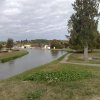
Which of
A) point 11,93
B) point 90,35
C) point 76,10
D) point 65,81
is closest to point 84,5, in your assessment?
point 76,10

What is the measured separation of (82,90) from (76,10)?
1197 inches

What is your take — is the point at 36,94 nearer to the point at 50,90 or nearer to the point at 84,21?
the point at 50,90

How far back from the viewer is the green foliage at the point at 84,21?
4044cm

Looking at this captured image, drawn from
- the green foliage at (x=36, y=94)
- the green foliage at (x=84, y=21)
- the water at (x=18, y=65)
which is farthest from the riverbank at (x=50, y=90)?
the green foliage at (x=84, y=21)

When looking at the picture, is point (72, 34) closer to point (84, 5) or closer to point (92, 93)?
point (84, 5)

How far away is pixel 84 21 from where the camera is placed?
40.4m

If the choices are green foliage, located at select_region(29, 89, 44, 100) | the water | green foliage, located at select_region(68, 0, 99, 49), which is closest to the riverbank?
green foliage, located at select_region(29, 89, 44, 100)

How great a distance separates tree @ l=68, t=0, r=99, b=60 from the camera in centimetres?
4044

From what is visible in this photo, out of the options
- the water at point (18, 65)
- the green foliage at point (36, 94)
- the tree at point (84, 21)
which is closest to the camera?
the green foliage at point (36, 94)

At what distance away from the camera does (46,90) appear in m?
12.2

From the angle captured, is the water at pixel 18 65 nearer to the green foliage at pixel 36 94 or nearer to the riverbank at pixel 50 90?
the riverbank at pixel 50 90

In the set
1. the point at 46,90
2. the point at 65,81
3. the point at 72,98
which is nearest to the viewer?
the point at 72,98

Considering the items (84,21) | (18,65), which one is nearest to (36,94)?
(84,21)

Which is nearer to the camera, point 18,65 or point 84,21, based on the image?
point 84,21
